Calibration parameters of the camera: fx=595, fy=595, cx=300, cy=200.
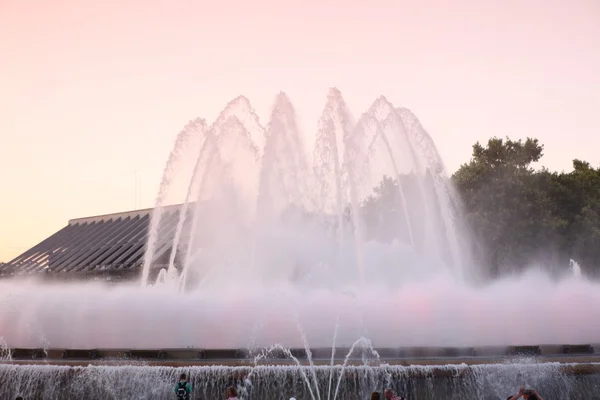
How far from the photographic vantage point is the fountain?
44.8 feet

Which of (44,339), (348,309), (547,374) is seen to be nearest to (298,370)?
(348,309)

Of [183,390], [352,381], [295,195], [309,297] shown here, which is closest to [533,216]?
[295,195]

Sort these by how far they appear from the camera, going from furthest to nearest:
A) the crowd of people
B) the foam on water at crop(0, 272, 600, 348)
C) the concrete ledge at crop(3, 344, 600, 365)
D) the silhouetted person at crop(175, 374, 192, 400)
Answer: the foam on water at crop(0, 272, 600, 348) < the concrete ledge at crop(3, 344, 600, 365) < the silhouetted person at crop(175, 374, 192, 400) < the crowd of people

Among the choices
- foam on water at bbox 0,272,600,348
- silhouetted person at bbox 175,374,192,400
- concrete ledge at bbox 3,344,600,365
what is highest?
foam on water at bbox 0,272,600,348

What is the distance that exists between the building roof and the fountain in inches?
818

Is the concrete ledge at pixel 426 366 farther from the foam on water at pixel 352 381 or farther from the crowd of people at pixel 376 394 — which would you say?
the crowd of people at pixel 376 394

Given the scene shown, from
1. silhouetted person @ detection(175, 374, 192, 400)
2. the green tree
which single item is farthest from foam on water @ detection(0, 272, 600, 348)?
the green tree

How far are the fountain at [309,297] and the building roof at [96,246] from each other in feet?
68.2

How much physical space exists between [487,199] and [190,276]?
25.0m

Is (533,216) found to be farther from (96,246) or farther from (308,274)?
(96,246)

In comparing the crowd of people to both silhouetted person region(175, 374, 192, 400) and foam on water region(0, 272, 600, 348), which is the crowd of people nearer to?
silhouetted person region(175, 374, 192, 400)

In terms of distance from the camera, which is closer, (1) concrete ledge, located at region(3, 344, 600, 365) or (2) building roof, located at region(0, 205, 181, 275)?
(1) concrete ledge, located at region(3, 344, 600, 365)

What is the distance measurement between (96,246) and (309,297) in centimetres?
4341

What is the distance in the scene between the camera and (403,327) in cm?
1762
